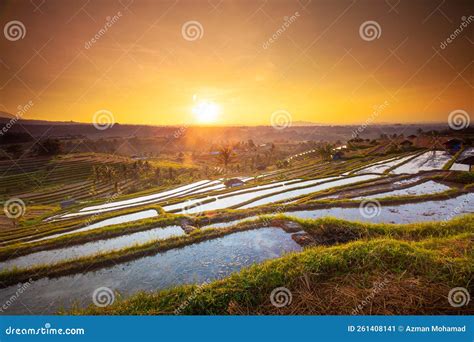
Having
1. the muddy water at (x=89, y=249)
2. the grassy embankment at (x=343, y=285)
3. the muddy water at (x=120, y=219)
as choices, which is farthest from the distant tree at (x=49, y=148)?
the grassy embankment at (x=343, y=285)

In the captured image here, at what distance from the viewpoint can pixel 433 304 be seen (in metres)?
2.27

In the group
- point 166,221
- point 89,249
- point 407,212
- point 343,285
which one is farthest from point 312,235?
point 89,249

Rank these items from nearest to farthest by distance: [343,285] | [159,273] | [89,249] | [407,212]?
[343,285] → [159,273] → [89,249] → [407,212]

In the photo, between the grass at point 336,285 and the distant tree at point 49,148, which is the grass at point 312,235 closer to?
the grass at point 336,285

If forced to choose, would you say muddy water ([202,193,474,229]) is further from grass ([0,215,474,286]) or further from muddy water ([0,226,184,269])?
muddy water ([0,226,184,269])

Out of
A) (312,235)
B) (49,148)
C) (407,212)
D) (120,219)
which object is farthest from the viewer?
(49,148)

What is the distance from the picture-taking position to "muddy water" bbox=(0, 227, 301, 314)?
11.8 feet

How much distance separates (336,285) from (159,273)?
10.4 ft

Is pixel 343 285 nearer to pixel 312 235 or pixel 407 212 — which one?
pixel 312 235

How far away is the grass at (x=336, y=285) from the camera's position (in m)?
2.33

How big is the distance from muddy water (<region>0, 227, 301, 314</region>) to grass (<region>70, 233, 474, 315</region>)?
77 cm

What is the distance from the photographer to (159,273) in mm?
4070
